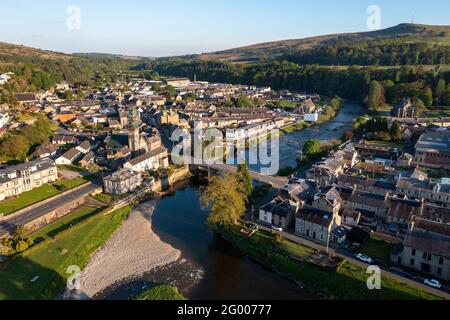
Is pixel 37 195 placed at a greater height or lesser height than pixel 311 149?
lesser

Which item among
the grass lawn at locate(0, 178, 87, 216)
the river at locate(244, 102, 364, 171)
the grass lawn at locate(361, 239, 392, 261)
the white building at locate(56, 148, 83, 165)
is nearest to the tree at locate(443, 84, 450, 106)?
the river at locate(244, 102, 364, 171)

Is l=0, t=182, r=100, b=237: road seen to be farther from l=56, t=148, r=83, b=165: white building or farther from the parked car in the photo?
the parked car

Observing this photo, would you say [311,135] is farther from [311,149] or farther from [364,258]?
[364,258]

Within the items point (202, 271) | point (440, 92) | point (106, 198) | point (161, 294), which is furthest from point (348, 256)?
point (440, 92)

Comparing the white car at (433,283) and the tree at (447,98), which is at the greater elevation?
the tree at (447,98)

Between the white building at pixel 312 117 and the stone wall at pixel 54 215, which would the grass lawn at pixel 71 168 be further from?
the white building at pixel 312 117

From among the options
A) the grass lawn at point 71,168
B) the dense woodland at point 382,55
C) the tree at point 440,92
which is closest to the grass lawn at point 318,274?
the grass lawn at point 71,168

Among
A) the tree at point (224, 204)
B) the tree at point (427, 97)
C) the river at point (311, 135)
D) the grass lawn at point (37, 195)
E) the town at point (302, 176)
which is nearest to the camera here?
the town at point (302, 176)
